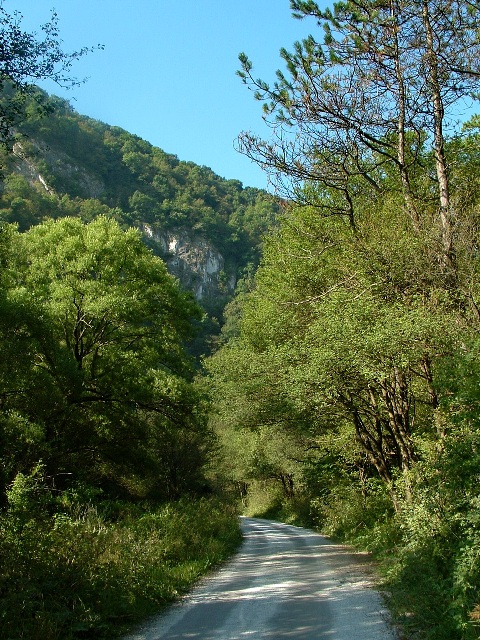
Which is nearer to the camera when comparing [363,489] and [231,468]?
[363,489]

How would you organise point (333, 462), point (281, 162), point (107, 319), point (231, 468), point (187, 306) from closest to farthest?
point (281, 162)
point (107, 319)
point (187, 306)
point (333, 462)
point (231, 468)

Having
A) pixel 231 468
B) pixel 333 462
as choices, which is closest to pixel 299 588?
pixel 333 462

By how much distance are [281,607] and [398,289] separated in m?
7.00

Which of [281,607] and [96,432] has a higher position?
[96,432]

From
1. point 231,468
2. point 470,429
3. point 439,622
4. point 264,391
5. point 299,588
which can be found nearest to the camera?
point 439,622

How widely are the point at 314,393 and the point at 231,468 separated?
122ft

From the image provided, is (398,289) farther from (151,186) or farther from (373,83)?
(151,186)

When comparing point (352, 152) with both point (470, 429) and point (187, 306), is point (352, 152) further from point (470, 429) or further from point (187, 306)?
point (187, 306)

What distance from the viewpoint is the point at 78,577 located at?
294 inches

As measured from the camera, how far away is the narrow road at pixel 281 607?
680 centimetres

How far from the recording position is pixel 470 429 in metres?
8.17

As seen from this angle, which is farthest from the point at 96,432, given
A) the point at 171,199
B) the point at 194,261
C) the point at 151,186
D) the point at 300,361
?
the point at 194,261

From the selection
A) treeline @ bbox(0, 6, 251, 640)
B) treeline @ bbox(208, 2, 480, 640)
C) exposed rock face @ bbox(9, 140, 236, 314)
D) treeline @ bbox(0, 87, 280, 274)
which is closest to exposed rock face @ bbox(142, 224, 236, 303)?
exposed rock face @ bbox(9, 140, 236, 314)

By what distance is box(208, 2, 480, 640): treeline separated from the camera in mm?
7938
